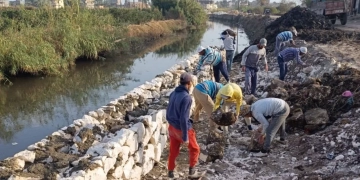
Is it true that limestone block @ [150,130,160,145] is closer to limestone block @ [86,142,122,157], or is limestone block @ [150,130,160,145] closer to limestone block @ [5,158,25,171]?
limestone block @ [86,142,122,157]

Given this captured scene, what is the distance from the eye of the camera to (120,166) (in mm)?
3986

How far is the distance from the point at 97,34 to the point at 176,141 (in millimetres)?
13193

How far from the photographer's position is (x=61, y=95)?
11.1 meters

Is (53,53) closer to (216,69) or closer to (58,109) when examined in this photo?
(58,109)

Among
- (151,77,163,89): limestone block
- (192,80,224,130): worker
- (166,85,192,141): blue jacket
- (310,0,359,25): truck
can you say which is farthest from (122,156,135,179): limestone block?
(310,0,359,25): truck

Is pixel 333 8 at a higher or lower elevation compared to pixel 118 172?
higher

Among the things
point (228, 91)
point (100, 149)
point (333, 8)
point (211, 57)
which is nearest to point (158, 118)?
point (228, 91)

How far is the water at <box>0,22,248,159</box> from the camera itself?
7891mm

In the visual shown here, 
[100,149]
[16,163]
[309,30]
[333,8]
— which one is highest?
[333,8]

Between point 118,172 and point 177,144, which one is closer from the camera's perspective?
point 118,172

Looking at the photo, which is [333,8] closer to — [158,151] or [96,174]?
[158,151]

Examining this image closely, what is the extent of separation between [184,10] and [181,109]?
33.5 m

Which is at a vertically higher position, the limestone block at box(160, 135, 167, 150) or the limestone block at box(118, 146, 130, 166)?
the limestone block at box(118, 146, 130, 166)

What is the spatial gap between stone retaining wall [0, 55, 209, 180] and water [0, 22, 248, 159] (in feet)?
8.02
